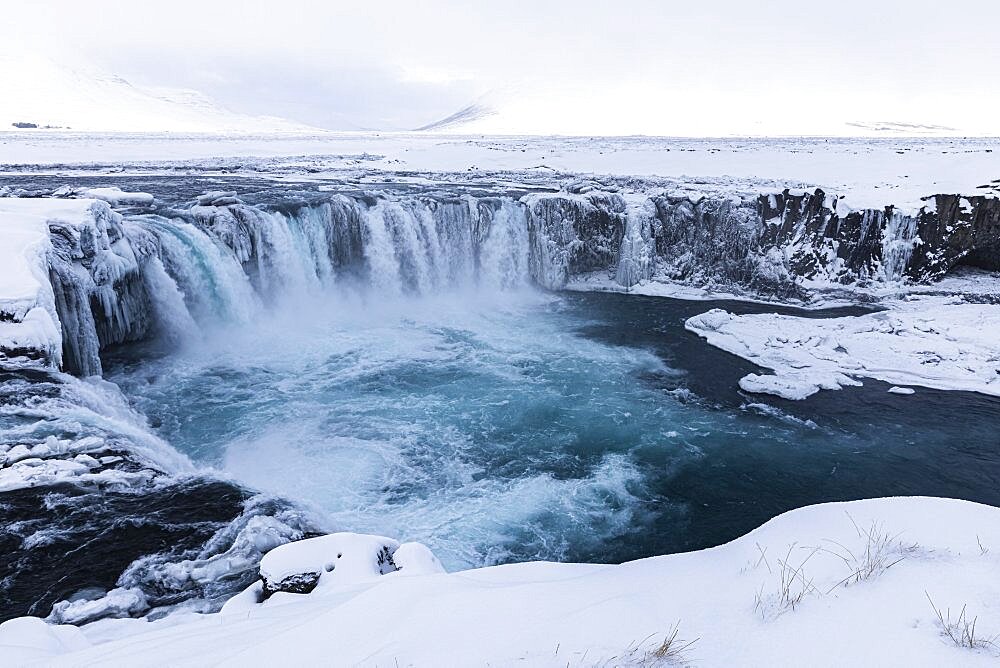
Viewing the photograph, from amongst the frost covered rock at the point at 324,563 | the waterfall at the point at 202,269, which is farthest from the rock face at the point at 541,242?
the frost covered rock at the point at 324,563

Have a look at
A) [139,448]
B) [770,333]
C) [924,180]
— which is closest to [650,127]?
[924,180]

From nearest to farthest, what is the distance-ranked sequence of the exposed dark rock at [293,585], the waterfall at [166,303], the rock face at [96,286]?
the exposed dark rock at [293,585], the rock face at [96,286], the waterfall at [166,303]

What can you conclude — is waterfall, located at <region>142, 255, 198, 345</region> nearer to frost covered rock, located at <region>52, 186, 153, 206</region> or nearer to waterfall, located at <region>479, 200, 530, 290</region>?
frost covered rock, located at <region>52, 186, 153, 206</region>

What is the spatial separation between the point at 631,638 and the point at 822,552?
1.89 m

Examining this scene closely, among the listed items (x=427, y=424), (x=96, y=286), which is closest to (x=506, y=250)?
(x=427, y=424)

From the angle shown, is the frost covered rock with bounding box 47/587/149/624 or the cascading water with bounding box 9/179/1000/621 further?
the cascading water with bounding box 9/179/1000/621

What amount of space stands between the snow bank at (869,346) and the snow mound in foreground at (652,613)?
33.2 ft

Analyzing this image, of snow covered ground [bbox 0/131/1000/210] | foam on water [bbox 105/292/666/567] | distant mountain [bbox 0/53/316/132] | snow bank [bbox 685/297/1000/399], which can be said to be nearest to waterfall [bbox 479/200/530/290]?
foam on water [bbox 105/292/666/567]

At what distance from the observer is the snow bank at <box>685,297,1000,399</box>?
13.9 metres

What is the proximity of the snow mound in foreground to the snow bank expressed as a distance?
33.2 ft

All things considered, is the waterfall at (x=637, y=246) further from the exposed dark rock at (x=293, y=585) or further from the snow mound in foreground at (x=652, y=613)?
the exposed dark rock at (x=293, y=585)

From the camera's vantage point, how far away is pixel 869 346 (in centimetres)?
1586

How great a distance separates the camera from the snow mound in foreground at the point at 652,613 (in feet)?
9.52

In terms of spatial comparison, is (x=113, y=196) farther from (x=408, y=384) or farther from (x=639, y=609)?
(x=639, y=609)
